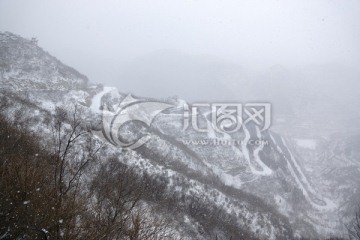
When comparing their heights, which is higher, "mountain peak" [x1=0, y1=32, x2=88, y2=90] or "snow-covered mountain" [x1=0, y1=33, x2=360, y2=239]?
"mountain peak" [x1=0, y1=32, x2=88, y2=90]

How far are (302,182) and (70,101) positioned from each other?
64481mm

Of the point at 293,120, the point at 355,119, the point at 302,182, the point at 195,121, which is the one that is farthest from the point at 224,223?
the point at 355,119

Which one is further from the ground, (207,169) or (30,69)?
(30,69)

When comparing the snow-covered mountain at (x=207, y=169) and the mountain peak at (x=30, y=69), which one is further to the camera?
the mountain peak at (x=30, y=69)

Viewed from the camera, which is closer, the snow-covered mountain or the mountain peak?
the snow-covered mountain

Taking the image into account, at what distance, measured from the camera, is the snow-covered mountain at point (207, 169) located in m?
32.4

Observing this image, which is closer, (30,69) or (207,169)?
(207,169)

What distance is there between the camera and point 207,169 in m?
48.0

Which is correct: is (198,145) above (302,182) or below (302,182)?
above

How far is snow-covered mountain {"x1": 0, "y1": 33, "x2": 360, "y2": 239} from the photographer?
3238 centimetres

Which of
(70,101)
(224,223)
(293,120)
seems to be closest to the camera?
(224,223)

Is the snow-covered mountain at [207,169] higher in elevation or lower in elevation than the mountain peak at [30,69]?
lower

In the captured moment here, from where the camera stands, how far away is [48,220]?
731 centimetres

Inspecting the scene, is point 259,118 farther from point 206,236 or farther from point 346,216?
point 206,236
